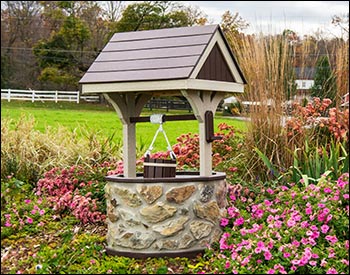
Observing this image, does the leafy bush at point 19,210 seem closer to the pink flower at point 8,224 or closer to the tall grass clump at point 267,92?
the pink flower at point 8,224

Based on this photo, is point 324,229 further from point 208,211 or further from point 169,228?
point 169,228

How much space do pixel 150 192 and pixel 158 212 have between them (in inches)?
6.5

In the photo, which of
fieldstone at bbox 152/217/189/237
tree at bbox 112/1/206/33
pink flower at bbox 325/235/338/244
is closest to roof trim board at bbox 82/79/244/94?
fieldstone at bbox 152/217/189/237

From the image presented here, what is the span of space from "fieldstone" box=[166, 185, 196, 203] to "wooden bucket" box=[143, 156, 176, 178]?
0.25m

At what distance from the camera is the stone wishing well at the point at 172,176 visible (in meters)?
4.68

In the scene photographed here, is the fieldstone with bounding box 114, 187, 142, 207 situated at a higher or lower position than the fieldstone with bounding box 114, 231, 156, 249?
higher

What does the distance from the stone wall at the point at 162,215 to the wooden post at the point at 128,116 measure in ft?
1.58

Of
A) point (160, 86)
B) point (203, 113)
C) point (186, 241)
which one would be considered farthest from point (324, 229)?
point (160, 86)

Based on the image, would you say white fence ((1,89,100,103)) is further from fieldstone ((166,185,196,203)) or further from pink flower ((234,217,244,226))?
fieldstone ((166,185,196,203))

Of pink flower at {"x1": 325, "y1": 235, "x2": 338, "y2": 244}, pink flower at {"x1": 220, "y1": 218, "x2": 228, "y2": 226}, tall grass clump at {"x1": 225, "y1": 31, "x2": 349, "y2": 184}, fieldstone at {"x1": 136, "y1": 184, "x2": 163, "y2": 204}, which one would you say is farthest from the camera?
tall grass clump at {"x1": 225, "y1": 31, "x2": 349, "y2": 184}

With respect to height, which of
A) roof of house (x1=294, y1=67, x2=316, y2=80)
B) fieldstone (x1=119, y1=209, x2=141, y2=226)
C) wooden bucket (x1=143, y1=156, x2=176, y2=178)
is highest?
roof of house (x1=294, y1=67, x2=316, y2=80)

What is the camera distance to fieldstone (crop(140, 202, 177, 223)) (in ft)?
15.3

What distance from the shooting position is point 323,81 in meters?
7.21

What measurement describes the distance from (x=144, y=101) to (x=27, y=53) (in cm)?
1920
